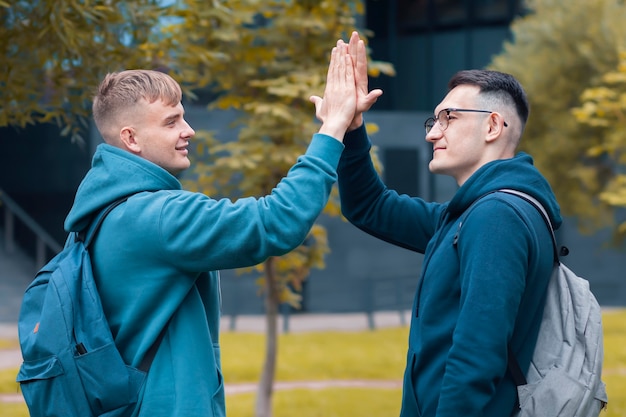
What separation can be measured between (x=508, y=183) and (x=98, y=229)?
47.6 inches

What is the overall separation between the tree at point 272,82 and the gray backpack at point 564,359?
Result: 14.7 feet

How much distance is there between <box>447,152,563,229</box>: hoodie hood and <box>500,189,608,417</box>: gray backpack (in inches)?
1.3

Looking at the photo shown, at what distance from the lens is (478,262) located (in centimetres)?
246

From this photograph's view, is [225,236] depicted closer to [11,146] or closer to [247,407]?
[247,407]

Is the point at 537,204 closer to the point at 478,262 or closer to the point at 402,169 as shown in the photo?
the point at 478,262

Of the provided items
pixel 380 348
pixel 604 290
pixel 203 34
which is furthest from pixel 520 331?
pixel 604 290

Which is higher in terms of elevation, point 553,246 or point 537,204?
point 537,204

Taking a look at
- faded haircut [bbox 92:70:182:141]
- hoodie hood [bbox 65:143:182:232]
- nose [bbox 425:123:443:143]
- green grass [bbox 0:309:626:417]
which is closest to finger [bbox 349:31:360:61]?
nose [bbox 425:123:443:143]

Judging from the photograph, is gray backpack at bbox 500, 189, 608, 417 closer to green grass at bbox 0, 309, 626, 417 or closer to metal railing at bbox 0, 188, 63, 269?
green grass at bbox 0, 309, 626, 417

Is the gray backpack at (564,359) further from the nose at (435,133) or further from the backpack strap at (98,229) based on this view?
the backpack strap at (98,229)

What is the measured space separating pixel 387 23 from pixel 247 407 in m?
14.2

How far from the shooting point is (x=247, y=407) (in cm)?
952

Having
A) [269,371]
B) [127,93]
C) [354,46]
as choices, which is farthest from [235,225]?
[269,371]

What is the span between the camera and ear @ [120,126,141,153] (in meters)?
2.59
